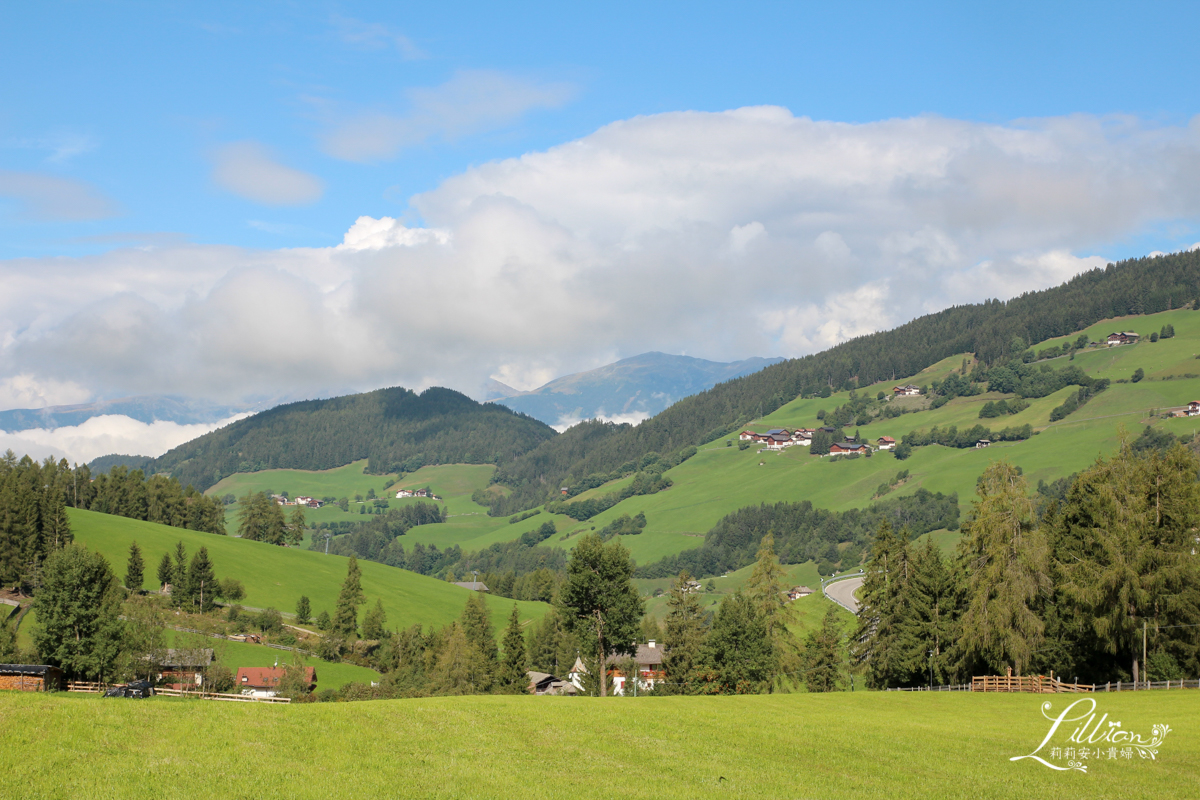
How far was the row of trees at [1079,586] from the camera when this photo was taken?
5062cm

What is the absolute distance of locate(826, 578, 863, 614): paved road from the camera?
123 meters

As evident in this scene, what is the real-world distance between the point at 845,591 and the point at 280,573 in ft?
332

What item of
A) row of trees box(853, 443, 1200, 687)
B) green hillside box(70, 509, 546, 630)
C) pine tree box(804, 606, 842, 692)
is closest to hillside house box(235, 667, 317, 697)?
green hillside box(70, 509, 546, 630)

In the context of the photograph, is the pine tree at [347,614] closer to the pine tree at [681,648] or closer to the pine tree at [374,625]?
the pine tree at [374,625]

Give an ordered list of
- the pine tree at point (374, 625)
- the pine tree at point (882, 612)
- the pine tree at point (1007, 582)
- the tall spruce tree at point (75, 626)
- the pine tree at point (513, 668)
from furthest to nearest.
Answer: the pine tree at point (374, 625) → the pine tree at point (513, 668) → the tall spruce tree at point (75, 626) → the pine tree at point (882, 612) → the pine tree at point (1007, 582)

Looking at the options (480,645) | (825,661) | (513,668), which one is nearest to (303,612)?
(480,645)

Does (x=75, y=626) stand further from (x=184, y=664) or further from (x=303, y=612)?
Answer: (x=303, y=612)

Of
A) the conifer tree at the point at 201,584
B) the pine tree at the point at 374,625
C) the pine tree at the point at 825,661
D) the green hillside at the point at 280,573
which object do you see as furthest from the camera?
the green hillside at the point at 280,573

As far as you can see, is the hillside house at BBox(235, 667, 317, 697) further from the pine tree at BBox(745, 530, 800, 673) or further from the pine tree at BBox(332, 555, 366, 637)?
the pine tree at BBox(745, 530, 800, 673)

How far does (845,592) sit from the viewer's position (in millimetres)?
138750

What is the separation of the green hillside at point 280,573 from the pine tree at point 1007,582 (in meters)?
108

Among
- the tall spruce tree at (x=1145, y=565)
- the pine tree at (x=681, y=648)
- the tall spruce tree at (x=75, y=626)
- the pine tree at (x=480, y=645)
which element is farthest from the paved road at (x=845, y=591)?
the tall spruce tree at (x=75, y=626)

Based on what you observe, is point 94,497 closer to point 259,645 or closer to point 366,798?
point 259,645

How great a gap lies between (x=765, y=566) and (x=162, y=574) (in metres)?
100
